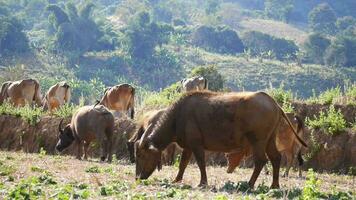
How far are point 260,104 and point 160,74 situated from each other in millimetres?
75636

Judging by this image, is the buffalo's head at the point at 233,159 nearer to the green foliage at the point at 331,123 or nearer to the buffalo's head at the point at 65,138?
the green foliage at the point at 331,123

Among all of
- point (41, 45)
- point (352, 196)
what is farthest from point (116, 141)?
point (41, 45)

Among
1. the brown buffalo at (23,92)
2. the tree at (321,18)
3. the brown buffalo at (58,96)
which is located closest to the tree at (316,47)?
the tree at (321,18)

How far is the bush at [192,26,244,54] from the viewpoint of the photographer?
102 meters

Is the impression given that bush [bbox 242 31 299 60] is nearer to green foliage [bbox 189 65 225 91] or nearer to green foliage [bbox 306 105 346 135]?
green foliage [bbox 189 65 225 91]

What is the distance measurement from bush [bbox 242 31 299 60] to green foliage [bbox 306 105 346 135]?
75.8 m

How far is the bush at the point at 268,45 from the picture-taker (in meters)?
97.7

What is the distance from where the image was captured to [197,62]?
3568 inches

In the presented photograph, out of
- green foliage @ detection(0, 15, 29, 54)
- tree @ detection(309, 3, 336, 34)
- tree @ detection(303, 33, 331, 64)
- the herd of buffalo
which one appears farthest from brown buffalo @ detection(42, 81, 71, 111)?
tree @ detection(309, 3, 336, 34)

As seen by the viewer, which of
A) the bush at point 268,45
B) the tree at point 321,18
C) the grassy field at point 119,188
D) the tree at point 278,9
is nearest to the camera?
the grassy field at point 119,188

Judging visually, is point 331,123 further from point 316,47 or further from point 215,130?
point 316,47

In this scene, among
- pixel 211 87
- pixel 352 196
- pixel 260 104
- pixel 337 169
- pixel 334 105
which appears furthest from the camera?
pixel 211 87

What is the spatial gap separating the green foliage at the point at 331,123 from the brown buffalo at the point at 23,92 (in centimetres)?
1478

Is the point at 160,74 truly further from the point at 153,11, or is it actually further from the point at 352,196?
the point at 352,196
